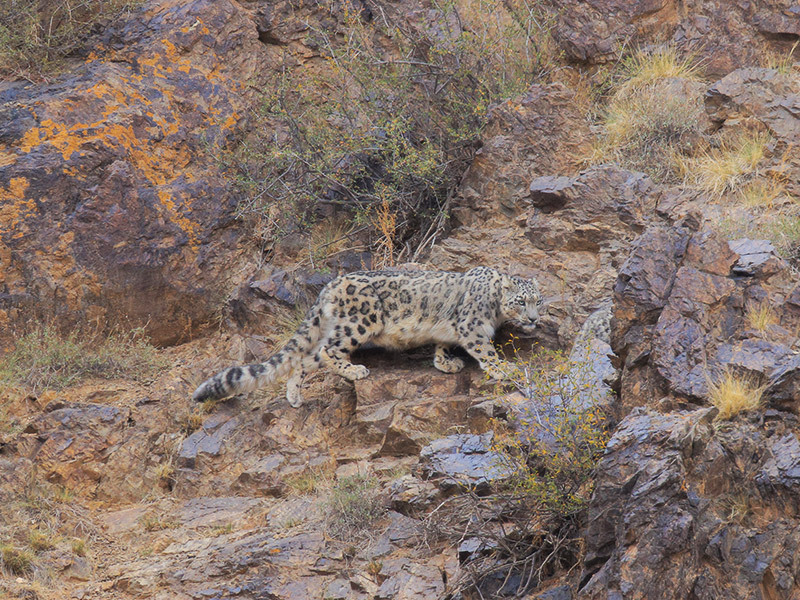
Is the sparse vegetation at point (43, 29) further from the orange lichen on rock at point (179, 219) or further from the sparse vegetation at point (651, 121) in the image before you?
the sparse vegetation at point (651, 121)

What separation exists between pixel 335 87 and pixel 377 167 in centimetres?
191

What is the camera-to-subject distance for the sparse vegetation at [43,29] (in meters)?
14.0

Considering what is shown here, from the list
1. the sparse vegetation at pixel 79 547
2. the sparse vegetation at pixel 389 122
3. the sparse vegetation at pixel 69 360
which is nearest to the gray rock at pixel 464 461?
the sparse vegetation at pixel 79 547

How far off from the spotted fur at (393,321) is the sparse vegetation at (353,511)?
190 cm

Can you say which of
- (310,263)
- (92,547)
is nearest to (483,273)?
(310,263)

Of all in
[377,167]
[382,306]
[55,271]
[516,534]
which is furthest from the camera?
[377,167]

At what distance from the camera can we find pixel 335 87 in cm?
1508

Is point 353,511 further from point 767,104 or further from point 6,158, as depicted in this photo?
point 767,104

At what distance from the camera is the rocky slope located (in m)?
6.90

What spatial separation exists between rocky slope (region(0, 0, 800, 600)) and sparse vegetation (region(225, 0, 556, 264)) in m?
0.44

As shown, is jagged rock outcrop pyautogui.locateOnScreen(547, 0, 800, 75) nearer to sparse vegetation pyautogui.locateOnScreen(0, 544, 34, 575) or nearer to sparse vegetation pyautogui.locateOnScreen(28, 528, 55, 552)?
sparse vegetation pyautogui.locateOnScreen(28, 528, 55, 552)

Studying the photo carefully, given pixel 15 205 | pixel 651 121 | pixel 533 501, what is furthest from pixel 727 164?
pixel 15 205

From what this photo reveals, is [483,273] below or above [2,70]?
below

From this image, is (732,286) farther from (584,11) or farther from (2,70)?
(2,70)
